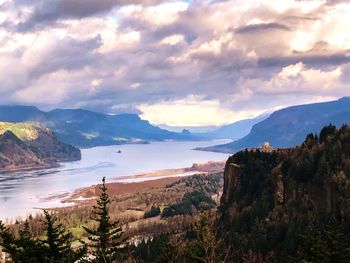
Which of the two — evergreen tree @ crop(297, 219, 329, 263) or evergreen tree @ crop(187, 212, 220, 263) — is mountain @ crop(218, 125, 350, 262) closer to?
evergreen tree @ crop(297, 219, 329, 263)

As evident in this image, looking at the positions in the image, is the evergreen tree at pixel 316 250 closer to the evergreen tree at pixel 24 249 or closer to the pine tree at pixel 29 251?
the pine tree at pixel 29 251

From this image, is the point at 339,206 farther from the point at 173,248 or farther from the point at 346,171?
the point at 173,248

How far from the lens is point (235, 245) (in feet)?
441

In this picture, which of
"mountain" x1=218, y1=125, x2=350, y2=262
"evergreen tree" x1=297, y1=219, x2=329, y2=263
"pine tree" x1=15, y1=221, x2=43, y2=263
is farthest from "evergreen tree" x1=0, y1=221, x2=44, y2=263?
"mountain" x1=218, y1=125, x2=350, y2=262

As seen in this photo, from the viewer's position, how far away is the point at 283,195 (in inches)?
5837

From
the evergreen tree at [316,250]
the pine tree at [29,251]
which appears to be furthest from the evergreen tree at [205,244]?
the evergreen tree at [316,250]

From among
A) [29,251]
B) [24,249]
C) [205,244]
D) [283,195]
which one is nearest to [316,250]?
[205,244]

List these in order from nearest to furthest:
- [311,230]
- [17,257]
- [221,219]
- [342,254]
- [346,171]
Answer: [17,257], [342,254], [311,230], [346,171], [221,219]

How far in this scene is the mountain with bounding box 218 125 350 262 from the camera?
122062mm

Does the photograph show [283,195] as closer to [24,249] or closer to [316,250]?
[316,250]

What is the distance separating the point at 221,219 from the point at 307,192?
3545 cm

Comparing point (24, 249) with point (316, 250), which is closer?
point (24, 249)

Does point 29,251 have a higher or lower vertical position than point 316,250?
higher

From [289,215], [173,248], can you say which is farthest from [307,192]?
[173,248]
